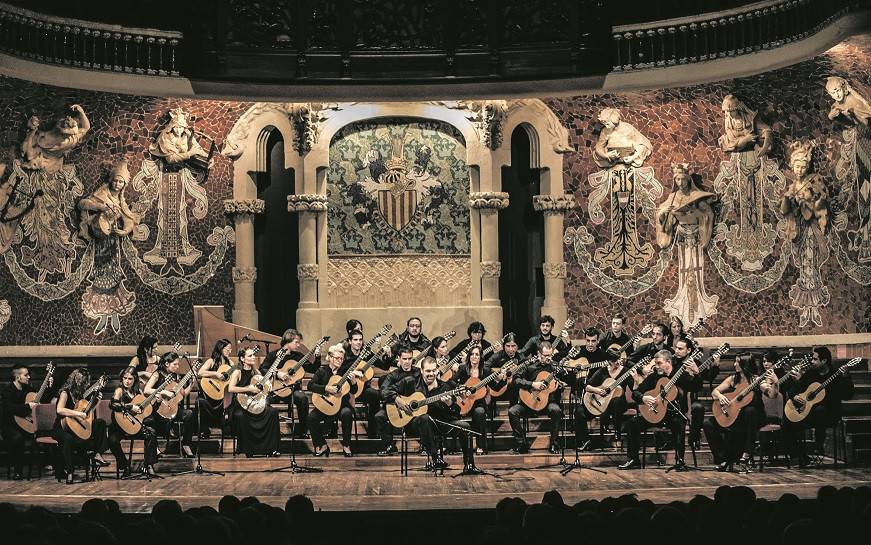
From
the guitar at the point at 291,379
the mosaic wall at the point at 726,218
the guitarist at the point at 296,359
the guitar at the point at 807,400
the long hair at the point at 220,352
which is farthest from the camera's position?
the mosaic wall at the point at 726,218

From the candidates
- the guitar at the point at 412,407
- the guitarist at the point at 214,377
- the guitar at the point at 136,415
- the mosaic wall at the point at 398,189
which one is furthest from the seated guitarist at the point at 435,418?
the mosaic wall at the point at 398,189

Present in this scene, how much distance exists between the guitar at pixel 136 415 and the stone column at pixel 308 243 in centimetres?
393

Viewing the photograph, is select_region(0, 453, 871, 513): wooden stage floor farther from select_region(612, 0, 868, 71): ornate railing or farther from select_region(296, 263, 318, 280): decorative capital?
select_region(612, 0, 868, 71): ornate railing

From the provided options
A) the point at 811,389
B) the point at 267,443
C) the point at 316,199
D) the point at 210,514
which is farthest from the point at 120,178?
Result: the point at 210,514

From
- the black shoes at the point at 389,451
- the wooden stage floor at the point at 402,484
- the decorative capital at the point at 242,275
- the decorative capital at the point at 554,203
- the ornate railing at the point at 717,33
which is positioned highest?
the ornate railing at the point at 717,33

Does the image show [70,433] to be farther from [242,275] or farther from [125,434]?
[242,275]

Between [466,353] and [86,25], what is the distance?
21.0ft

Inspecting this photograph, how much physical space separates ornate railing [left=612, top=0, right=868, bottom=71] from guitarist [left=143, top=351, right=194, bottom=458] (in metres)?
6.76

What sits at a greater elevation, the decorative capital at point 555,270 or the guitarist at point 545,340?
the decorative capital at point 555,270

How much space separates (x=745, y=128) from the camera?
1600 centimetres

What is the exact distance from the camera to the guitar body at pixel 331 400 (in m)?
13.0

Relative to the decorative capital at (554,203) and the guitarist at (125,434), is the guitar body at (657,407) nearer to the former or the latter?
the decorative capital at (554,203)

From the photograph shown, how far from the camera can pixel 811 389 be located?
40.6 feet

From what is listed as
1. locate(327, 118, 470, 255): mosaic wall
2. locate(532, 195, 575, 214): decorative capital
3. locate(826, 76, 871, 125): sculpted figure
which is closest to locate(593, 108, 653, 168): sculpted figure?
locate(532, 195, 575, 214): decorative capital
